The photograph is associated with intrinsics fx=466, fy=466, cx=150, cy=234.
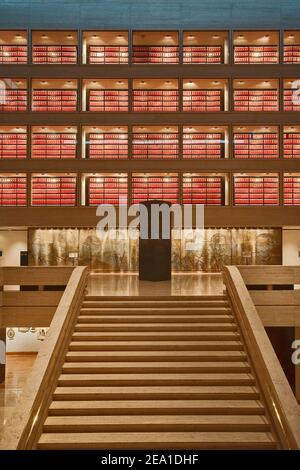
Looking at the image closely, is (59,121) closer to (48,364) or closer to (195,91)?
(195,91)

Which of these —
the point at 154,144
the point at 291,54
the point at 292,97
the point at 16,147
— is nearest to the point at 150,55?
the point at 154,144

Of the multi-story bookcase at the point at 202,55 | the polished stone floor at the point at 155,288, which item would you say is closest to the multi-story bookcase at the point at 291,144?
the multi-story bookcase at the point at 202,55

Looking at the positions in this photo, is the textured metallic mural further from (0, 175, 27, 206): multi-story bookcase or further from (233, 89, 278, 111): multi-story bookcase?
(233, 89, 278, 111): multi-story bookcase

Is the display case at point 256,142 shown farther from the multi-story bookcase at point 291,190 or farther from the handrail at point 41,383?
the handrail at point 41,383

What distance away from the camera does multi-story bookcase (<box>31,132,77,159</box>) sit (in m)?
13.4

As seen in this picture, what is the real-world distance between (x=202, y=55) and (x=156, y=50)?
1339mm

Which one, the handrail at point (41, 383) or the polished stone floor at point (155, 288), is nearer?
the handrail at point (41, 383)

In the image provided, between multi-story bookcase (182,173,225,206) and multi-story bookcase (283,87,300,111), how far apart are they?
2.93 m

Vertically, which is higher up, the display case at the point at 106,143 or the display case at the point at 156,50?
the display case at the point at 156,50

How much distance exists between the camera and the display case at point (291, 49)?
1329cm

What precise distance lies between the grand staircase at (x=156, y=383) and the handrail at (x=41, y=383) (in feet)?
0.39

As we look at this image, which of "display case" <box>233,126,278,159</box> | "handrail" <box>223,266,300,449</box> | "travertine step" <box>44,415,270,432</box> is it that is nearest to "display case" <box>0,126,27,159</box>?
"display case" <box>233,126,278,159</box>

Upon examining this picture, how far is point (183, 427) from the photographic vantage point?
4.82 metres

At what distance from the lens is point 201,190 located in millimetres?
13492
